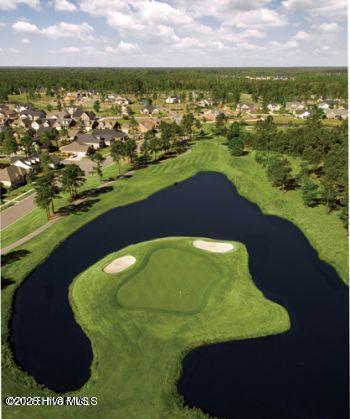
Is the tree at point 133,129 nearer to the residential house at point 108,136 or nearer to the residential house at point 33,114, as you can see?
the residential house at point 108,136

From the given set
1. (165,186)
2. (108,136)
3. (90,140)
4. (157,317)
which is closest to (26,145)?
(90,140)

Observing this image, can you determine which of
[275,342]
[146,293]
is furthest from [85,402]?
[275,342]

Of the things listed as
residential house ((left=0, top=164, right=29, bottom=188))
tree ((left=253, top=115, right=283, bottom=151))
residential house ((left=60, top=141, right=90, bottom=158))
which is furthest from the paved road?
tree ((left=253, top=115, right=283, bottom=151))

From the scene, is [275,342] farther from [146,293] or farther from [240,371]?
[146,293]

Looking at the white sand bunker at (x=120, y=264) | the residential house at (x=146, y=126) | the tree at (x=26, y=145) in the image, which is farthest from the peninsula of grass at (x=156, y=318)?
the residential house at (x=146, y=126)

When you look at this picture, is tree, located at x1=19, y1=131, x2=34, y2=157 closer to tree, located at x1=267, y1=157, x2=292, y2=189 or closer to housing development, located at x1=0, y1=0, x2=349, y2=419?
housing development, located at x1=0, y1=0, x2=349, y2=419
